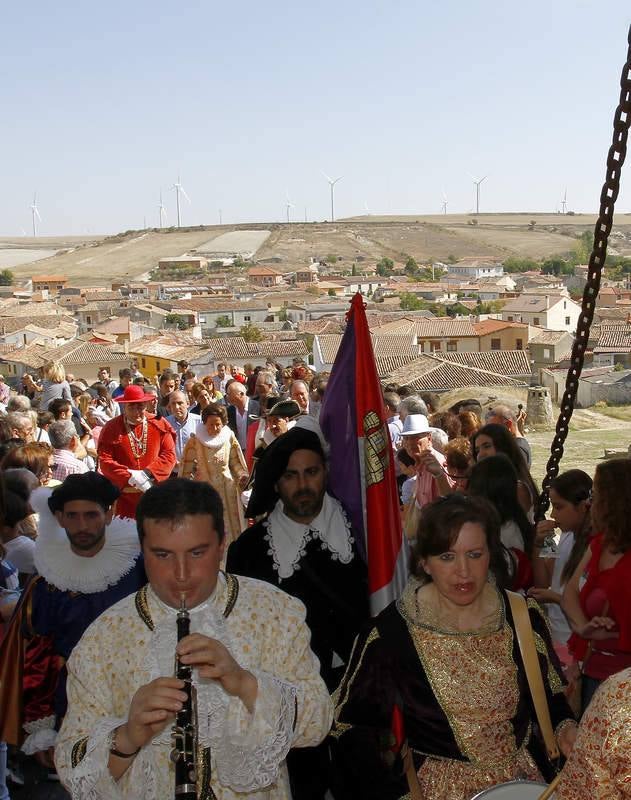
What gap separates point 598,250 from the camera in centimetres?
397

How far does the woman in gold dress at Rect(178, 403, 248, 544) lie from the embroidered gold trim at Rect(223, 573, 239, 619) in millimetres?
5184

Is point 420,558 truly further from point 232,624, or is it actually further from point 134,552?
point 134,552

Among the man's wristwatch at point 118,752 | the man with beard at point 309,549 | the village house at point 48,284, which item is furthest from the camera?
the village house at point 48,284

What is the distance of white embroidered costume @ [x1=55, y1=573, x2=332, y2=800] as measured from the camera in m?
2.40

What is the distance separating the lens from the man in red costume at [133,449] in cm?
711

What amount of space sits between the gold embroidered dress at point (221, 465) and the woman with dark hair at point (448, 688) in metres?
4.90

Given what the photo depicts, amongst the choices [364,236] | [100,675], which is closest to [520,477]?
[100,675]

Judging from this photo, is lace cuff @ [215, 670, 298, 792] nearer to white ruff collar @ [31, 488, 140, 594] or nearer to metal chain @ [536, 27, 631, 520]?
white ruff collar @ [31, 488, 140, 594]

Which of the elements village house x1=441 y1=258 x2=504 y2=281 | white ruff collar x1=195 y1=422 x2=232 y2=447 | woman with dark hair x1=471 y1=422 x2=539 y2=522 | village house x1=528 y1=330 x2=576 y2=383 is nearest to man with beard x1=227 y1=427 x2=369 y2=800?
woman with dark hair x1=471 y1=422 x2=539 y2=522

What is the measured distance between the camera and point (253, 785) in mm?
2453

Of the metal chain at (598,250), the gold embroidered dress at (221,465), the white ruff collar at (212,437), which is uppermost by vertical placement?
the metal chain at (598,250)

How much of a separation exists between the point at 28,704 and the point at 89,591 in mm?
468

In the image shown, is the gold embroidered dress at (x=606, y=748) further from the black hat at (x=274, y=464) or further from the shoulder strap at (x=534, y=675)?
the black hat at (x=274, y=464)

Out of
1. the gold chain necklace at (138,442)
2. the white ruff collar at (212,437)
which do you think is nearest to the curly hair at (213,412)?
the white ruff collar at (212,437)
